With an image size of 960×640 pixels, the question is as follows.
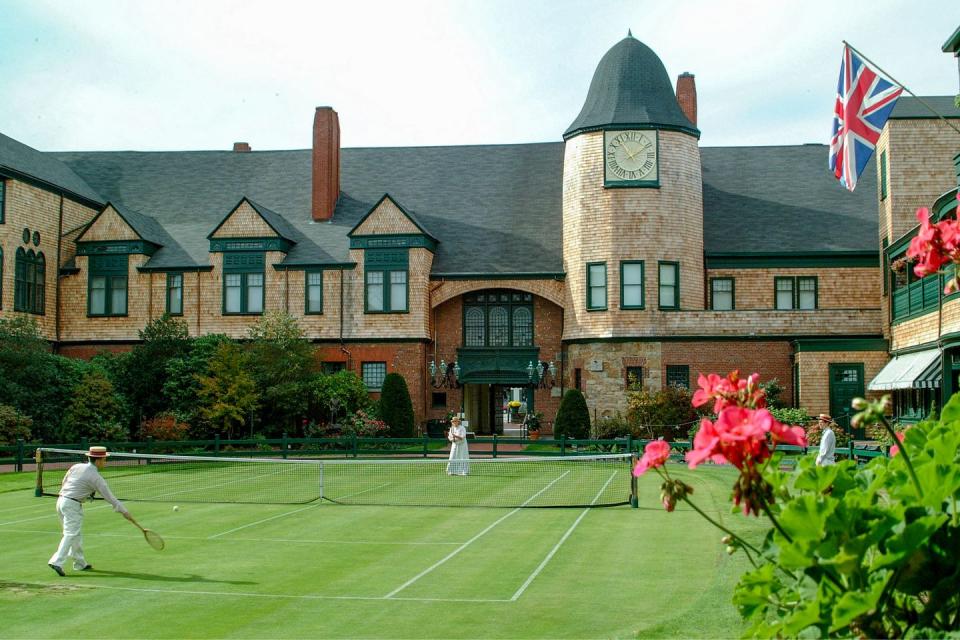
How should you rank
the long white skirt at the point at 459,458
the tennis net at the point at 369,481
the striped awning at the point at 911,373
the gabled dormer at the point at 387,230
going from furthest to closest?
the gabled dormer at the point at 387,230 < the striped awning at the point at 911,373 < the long white skirt at the point at 459,458 < the tennis net at the point at 369,481

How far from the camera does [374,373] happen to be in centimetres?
4656

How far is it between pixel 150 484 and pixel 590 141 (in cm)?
2490

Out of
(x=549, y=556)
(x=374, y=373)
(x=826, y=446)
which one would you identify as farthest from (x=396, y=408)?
(x=549, y=556)

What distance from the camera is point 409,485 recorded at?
92.1 ft

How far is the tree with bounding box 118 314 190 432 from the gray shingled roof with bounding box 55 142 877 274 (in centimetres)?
523

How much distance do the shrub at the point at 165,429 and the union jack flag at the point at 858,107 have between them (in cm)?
2748

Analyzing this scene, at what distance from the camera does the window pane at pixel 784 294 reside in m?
45.5

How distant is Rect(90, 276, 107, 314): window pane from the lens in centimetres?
4744

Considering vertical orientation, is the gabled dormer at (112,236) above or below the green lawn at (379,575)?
above

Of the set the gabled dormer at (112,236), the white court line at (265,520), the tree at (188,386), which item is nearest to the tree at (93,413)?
the tree at (188,386)

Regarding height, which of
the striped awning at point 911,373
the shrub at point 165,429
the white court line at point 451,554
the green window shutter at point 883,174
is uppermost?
the green window shutter at point 883,174

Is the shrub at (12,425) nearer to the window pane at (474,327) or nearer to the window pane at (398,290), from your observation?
the window pane at (398,290)

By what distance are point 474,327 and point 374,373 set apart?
5180 mm

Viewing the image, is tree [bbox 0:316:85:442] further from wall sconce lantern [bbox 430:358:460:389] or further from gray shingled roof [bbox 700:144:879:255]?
gray shingled roof [bbox 700:144:879:255]
